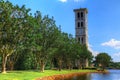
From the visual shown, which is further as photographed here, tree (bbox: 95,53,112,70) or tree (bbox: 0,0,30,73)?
tree (bbox: 95,53,112,70)

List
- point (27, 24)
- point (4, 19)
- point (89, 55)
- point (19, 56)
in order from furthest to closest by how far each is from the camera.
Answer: point (89, 55) < point (19, 56) < point (27, 24) < point (4, 19)

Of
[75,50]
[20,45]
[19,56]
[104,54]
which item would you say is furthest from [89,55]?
[20,45]

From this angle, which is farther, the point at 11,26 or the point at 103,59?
the point at 103,59

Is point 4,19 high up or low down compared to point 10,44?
up

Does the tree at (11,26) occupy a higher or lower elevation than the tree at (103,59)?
higher

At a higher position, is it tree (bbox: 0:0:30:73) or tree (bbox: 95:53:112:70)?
tree (bbox: 0:0:30:73)

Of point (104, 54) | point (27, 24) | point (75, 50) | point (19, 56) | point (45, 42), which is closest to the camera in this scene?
point (27, 24)

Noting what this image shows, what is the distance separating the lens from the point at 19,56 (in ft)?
377

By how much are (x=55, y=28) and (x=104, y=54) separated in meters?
106

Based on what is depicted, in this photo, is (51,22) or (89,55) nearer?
(51,22)

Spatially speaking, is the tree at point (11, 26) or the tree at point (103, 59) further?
the tree at point (103, 59)

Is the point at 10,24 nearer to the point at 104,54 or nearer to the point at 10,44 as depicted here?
the point at 10,44

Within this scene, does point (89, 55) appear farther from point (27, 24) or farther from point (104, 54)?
point (27, 24)

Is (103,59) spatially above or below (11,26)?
below
